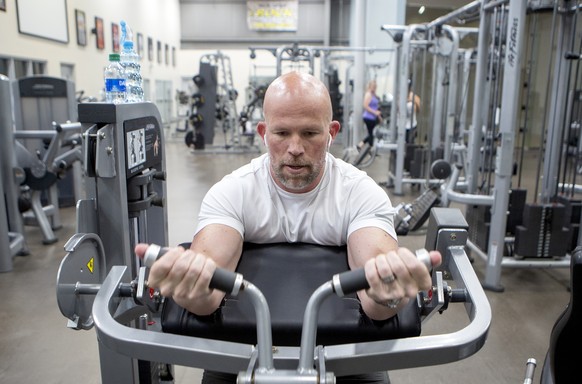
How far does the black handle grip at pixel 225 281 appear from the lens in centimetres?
76

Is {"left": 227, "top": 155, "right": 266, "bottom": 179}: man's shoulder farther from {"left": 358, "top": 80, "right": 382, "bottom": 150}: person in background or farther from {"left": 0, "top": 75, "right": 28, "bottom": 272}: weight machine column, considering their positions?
{"left": 358, "top": 80, "right": 382, "bottom": 150}: person in background

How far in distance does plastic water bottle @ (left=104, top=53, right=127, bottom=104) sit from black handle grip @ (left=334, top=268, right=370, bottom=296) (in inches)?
42.6

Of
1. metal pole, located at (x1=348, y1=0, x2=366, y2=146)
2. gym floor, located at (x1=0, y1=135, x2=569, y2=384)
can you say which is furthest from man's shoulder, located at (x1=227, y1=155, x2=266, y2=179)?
metal pole, located at (x1=348, y1=0, x2=366, y2=146)

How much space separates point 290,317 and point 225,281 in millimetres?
309

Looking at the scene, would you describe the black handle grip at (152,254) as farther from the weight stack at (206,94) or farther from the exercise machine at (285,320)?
the weight stack at (206,94)

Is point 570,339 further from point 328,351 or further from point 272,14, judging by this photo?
point 272,14

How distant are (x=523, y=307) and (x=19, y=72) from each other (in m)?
6.20

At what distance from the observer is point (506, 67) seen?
2672 millimetres

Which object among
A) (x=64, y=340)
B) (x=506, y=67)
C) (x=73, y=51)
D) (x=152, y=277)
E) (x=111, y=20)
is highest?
(x=111, y=20)

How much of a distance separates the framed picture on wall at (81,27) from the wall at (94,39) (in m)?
0.08

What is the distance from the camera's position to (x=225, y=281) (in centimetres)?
76

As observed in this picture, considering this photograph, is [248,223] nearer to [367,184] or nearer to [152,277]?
[367,184]

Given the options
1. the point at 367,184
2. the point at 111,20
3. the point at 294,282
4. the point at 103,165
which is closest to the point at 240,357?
the point at 294,282

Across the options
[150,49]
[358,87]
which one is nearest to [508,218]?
[358,87]
